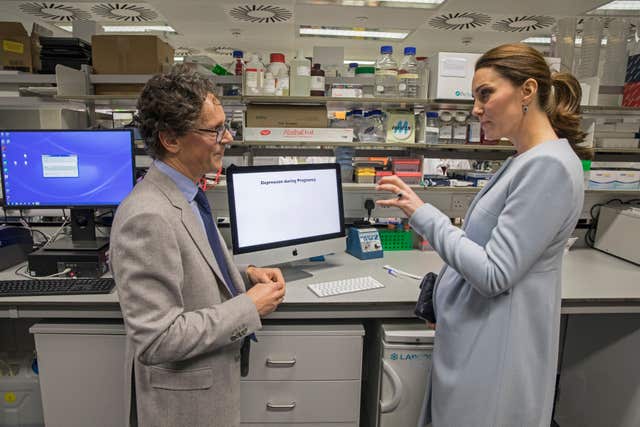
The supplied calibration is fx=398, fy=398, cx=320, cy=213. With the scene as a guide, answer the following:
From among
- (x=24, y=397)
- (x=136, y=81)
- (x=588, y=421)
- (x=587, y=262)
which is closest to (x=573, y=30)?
(x=587, y=262)

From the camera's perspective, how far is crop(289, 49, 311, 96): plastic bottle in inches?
73.9

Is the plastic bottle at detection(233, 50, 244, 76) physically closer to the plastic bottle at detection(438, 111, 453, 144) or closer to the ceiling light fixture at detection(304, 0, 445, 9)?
the plastic bottle at detection(438, 111, 453, 144)

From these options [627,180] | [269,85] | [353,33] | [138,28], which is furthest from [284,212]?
[138,28]

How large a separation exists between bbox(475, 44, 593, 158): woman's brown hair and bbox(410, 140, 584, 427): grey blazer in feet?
0.31

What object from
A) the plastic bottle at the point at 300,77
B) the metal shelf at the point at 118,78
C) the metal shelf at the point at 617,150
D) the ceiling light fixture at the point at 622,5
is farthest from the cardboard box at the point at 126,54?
the ceiling light fixture at the point at 622,5

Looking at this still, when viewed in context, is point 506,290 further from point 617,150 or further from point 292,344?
point 617,150

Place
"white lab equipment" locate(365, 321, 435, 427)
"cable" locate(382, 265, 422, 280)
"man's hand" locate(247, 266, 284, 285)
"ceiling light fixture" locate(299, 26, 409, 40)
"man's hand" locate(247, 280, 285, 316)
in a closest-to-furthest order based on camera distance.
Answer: "man's hand" locate(247, 280, 285, 316), "man's hand" locate(247, 266, 284, 285), "white lab equipment" locate(365, 321, 435, 427), "cable" locate(382, 265, 422, 280), "ceiling light fixture" locate(299, 26, 409, 40)

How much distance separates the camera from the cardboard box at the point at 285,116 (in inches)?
75.7

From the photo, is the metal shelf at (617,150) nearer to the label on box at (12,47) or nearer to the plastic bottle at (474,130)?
the plastic bottle at (474,130)

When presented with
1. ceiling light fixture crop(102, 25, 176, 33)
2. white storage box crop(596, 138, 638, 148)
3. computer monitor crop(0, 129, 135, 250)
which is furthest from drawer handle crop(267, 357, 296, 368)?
ceiling light fixture crop(102, 25, 176, 33)

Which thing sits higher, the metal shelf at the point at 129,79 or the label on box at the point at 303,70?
the label on box at the point at 303,70

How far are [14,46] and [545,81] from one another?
246 centimetres

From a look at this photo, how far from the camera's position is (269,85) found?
1.88 metres

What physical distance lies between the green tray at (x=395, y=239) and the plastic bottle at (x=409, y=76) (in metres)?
0.72
